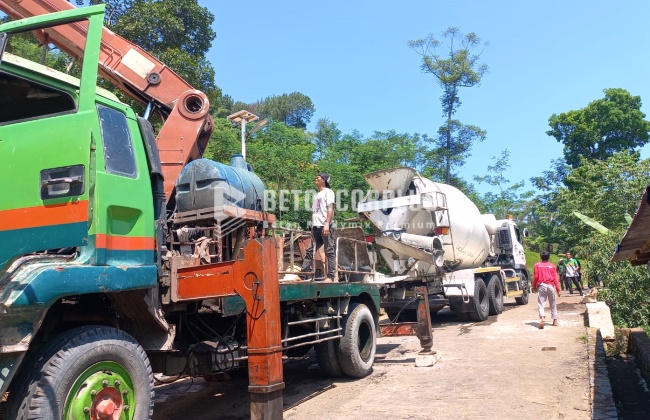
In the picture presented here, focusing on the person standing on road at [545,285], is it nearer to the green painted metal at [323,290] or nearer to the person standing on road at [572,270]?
the green painted metal at [323,290]

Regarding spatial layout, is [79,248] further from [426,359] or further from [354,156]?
[354,156]

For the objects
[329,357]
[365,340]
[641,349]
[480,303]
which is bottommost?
[641,349]

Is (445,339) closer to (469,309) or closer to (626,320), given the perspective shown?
(469,309)

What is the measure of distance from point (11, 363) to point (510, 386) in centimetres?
549

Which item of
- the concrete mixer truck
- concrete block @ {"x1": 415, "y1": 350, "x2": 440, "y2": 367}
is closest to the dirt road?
concrete block @ {"x1": 415, "y1": 350, "x2": 440, "y2": 367}

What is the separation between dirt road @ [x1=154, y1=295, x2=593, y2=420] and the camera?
561cm

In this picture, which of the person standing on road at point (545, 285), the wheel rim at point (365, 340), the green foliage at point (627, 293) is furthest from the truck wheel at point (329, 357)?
the green foliage at point (627, 293)

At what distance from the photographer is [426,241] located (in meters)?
11.4

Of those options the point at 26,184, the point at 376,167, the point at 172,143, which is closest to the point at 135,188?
the point at 26,184

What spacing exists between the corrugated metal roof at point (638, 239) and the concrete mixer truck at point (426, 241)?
157 inches

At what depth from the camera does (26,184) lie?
3.42 m

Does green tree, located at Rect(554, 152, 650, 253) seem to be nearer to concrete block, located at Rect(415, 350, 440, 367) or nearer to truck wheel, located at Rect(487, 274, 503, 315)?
truck wheel, located at Rect(487, 274, 503, 315)

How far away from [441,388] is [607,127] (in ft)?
118

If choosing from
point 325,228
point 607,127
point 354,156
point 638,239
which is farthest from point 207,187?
point 607,127
